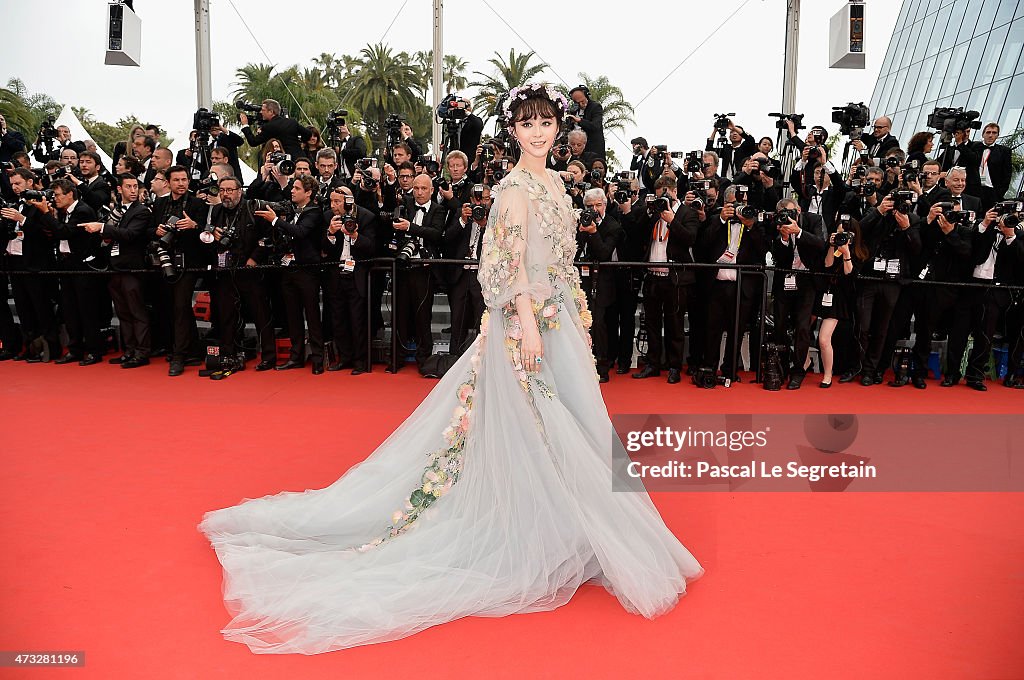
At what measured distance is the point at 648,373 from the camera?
690 centimetres

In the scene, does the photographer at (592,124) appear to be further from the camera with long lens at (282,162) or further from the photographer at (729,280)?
the camera with long lens at (282,162)

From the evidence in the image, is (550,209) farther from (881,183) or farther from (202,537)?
(881,183)

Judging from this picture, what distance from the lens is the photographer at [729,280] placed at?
6609 millimetres

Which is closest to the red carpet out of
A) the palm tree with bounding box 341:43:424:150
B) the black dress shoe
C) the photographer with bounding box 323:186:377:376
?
the photographer with bounding box 323:186:377:376

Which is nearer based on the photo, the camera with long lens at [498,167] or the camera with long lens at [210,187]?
the camera with long lens at [210,187]

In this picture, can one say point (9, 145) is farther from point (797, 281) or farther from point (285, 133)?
point (797, 281)

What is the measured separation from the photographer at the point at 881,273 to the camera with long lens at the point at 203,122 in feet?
21.2

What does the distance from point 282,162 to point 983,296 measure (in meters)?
6.40

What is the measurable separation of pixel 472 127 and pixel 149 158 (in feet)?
11.3

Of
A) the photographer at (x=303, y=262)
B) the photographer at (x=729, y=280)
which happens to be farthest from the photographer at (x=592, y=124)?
the photographer at (x=303, y=262)

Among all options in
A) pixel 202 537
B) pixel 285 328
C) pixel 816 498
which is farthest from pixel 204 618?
pixel 285 328

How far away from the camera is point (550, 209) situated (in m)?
2.89

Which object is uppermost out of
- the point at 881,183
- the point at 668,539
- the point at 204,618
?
the point at 881,183

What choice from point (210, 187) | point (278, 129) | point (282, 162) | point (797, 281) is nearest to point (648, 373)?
point (797, 281)
